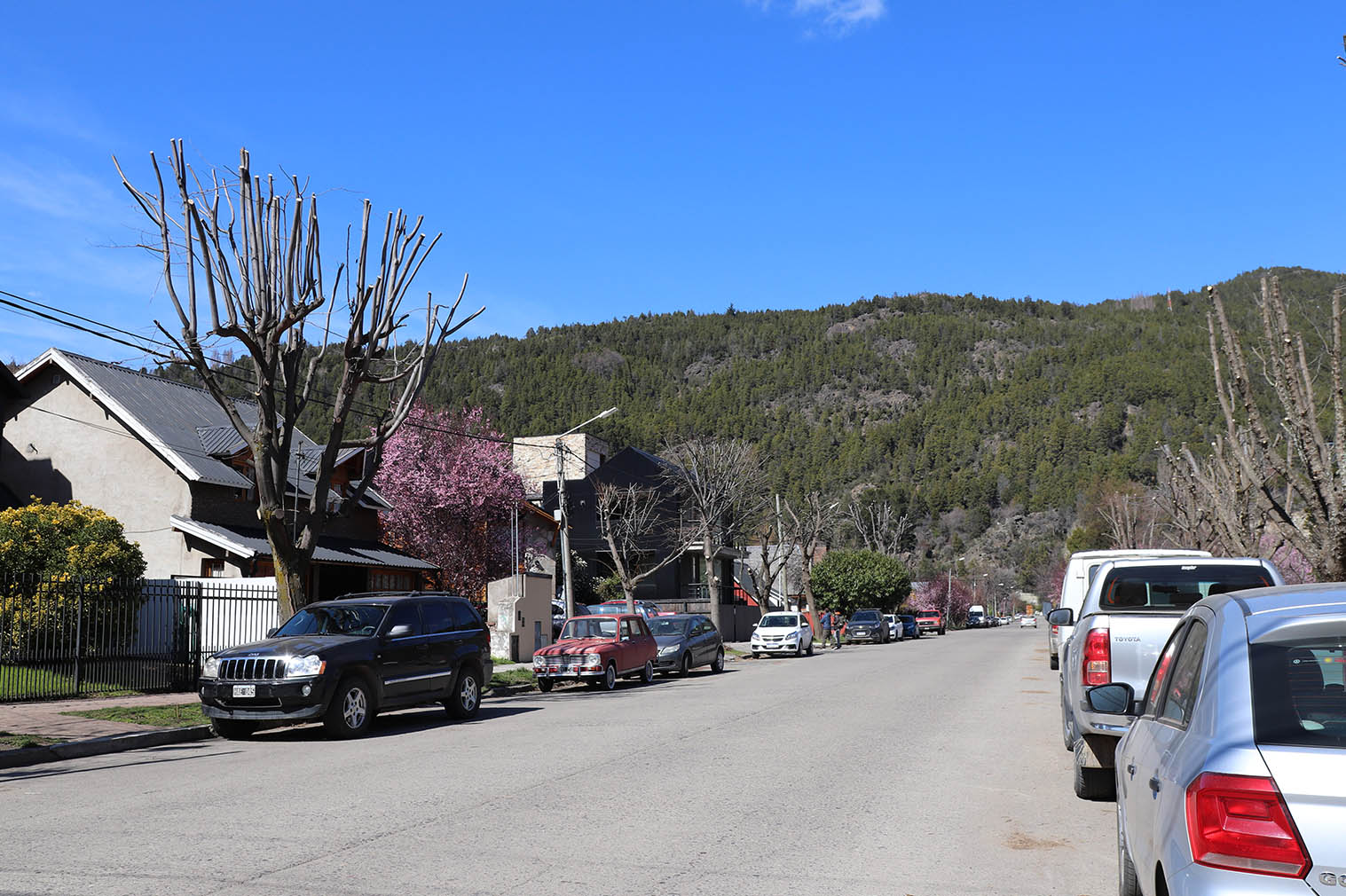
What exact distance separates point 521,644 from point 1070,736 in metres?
20.5

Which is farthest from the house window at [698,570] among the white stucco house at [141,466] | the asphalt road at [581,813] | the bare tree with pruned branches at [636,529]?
the asphalt road at [581,813]

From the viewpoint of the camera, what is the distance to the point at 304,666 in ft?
47.1

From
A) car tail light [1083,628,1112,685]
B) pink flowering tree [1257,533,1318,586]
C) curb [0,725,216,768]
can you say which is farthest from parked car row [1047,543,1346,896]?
pink flowering tree [1257,533,1318,586]

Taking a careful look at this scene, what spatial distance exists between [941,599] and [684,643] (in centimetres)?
9095

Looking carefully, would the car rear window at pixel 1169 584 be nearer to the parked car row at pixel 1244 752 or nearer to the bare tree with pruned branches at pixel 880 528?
the parked car row at pixel 1244 752

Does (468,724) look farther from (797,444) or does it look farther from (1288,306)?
(797,444)

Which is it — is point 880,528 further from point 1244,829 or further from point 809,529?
point 1244,829

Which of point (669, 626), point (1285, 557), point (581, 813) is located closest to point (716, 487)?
point (669, 626)

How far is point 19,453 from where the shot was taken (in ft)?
105

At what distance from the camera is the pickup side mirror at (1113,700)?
5211mm

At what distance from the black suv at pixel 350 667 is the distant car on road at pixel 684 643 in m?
9.93

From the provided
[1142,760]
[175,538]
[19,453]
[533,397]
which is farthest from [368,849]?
[533,397]

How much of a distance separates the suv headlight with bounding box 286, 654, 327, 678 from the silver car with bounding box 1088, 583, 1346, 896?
11666 mm

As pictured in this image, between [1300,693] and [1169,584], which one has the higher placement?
[1169,584]
